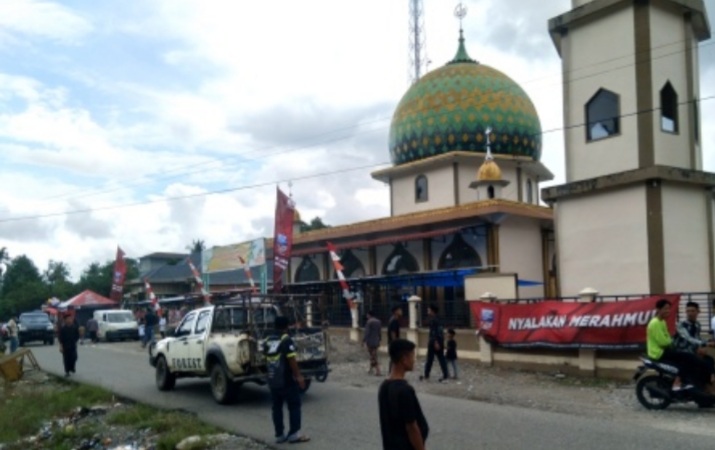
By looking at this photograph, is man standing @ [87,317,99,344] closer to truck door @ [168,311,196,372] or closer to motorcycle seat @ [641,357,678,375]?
truck door @ [168,311,196,372]

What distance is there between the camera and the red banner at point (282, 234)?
21.7 m

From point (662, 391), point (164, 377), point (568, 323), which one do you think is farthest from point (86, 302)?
point (662, 391)

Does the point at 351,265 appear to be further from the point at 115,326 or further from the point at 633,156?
the point at 633,156

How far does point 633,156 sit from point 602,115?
1.57m

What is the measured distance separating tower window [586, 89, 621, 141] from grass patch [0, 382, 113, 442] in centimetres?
1353

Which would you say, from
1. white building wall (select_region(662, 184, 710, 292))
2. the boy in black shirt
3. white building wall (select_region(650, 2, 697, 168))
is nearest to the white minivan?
the boy in black shirt

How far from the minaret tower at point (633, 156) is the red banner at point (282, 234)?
298 inches

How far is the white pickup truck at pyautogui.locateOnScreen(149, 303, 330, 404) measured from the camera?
1241 cm

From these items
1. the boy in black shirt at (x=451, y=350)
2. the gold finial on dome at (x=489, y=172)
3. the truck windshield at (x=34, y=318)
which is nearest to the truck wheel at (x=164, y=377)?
the boy in black shirt at (x=451, y=350)

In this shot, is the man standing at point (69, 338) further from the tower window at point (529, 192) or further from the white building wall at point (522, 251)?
the tower window at point (529, 192)

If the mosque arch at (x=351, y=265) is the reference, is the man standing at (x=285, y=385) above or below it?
below

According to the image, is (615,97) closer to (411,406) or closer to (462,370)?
(462,370)

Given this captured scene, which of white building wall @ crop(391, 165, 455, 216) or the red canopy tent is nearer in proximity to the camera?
white building wall @ crop(391, 165, 455, 216)

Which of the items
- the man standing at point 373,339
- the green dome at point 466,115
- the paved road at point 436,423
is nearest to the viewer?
the paved road at point 436,423
